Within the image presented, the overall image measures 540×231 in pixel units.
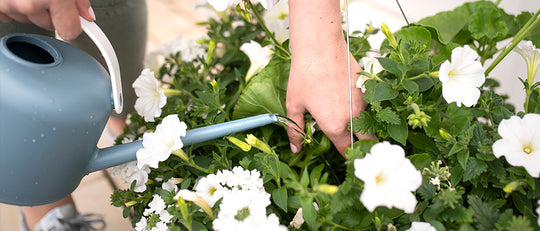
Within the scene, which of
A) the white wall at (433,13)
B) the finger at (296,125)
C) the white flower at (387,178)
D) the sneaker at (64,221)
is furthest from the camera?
the white wall at (433,13)

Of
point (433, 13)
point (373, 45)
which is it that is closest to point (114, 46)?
point (373, 45)

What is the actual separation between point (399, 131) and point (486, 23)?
0.38 m

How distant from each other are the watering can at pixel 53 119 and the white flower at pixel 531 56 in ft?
1.44

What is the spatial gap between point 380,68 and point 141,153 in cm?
43

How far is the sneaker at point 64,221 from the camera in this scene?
3.44ft

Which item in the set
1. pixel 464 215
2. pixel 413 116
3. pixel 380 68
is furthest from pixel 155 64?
pixel 464 215

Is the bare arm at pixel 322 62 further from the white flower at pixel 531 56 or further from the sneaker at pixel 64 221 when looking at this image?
the sneaker at pixel 64 221

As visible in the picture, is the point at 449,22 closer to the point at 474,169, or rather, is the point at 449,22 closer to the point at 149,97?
the point at 474,169

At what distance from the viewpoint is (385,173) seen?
0.54 metres

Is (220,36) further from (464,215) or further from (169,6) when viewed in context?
(169,6)

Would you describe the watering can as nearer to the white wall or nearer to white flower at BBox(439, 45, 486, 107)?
white flower at BBox(439, 45, 486, 107)

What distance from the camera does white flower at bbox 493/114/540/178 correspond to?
58 cm

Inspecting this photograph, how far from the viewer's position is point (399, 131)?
0.70m

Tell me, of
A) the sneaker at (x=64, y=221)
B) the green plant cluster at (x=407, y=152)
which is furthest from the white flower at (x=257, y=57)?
the sneaker at (x=64, y=221)
